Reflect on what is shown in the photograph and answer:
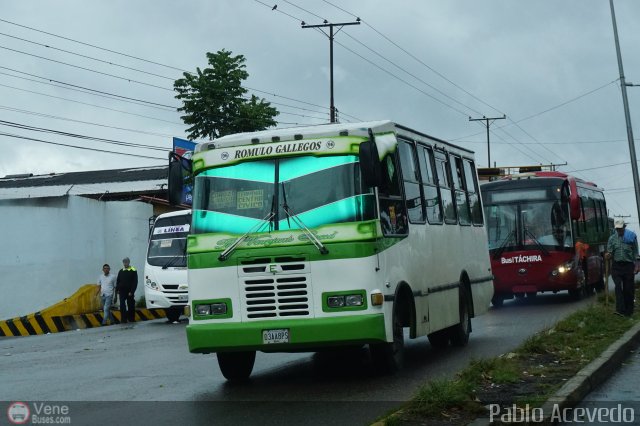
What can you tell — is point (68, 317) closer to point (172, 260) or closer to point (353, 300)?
point (172, 260)

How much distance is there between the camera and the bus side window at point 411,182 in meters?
12.5

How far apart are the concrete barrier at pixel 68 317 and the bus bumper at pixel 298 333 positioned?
16918 millimetres

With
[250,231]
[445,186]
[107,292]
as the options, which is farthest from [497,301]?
[250,231]

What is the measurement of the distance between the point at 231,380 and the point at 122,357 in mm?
4520

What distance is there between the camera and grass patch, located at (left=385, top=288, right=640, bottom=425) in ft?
27.1

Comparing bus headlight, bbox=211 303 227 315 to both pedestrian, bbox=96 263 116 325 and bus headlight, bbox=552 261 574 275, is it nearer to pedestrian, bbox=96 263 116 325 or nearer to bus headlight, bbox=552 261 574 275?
bus headlight, bbox=552 261 574 275

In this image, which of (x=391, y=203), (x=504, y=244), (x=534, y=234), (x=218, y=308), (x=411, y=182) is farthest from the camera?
(x=504, y=244)

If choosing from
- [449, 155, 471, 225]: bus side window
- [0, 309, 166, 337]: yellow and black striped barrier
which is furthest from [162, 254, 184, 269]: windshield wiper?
[449, 155, 471, 225]: bus side window

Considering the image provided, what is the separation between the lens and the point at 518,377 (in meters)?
10.2

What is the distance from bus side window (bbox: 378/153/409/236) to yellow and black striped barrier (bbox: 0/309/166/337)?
56.1ft

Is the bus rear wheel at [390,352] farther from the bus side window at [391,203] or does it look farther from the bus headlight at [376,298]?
the bus side window at [391,203]

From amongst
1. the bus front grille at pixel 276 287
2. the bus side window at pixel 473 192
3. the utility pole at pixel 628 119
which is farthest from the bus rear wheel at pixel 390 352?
the utility pole at pixel 628 119

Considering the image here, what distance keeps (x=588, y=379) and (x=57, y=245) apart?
25.0m

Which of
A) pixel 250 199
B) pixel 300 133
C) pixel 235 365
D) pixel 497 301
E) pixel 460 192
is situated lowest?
pixel 235 365
